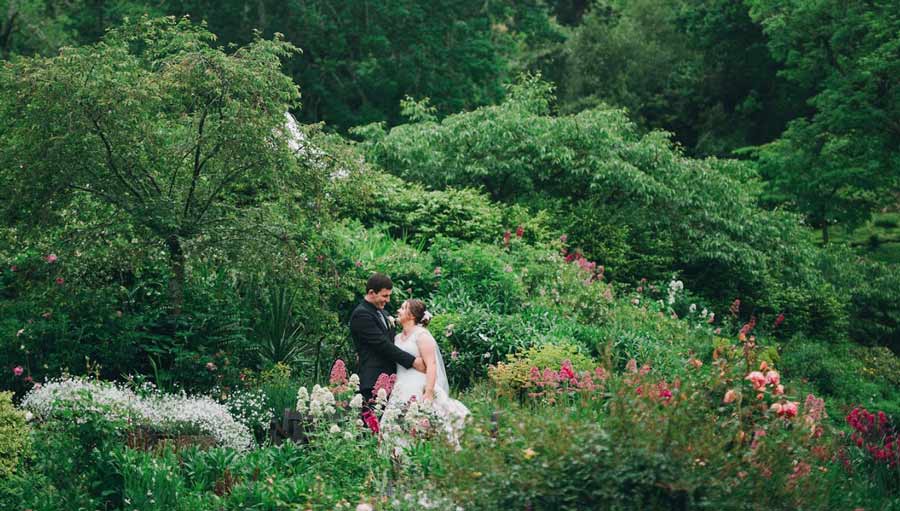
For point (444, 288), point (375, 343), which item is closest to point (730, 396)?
point (375, 343)

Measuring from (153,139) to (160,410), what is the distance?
2788 millimetres

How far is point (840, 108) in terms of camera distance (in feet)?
74.3

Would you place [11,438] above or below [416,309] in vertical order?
below

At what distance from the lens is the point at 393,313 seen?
12.4 meters

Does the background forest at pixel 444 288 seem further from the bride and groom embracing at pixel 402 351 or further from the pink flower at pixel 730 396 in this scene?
the bride and groom embracing at pixel 402 351

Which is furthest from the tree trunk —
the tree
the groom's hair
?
the groom's hair

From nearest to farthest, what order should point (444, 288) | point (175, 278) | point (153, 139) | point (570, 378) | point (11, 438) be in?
point (11, 438) < point (570, 378) < point (153, 139) < point (175, 278) < point (444, 288)

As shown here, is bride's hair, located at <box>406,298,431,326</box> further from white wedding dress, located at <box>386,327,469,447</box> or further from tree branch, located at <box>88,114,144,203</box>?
tree branch, located at <box>88,114,144,203</box>

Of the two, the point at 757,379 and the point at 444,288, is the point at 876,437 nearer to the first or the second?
the point at 757,379

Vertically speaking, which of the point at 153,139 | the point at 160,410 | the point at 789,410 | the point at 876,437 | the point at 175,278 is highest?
the point at 789,410

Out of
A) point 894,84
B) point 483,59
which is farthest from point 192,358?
point 483,59

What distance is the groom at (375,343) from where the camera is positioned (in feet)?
27.9

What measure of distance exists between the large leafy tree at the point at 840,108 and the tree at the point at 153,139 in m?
16.1

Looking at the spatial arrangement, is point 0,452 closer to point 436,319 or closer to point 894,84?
point 436,319
